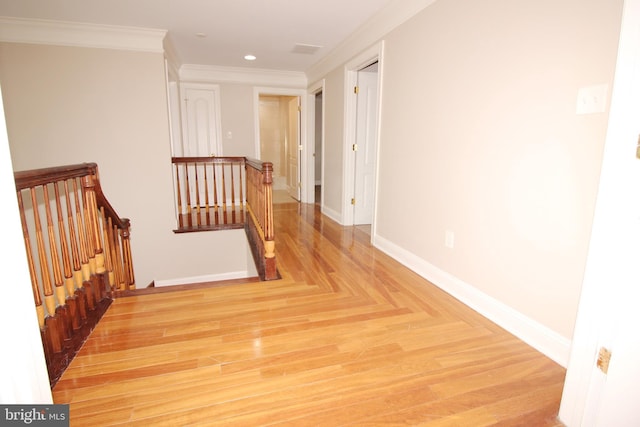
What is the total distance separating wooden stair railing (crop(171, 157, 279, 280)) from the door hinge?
2.11 m

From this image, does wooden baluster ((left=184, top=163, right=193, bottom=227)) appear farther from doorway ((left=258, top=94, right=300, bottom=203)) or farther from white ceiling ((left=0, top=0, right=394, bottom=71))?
doorway ((left=258, top=94, right=300, bottom=203))

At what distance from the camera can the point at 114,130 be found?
404 cm

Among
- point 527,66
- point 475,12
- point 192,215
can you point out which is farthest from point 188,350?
point 192,215

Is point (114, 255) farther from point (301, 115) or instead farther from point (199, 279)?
point (301, 115)

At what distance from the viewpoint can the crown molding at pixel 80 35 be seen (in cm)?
360

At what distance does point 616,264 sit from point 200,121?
5.89 meters

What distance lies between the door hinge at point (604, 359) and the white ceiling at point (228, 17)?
3.18 m

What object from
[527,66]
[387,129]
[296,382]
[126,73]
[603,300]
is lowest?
[296,382]

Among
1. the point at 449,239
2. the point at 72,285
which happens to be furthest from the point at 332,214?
the point at 72,285

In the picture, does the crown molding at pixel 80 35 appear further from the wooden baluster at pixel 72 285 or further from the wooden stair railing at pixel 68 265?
the wooden baluster at pixel 72 285

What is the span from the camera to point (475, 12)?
7.23 ft

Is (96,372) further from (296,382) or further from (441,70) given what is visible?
(441,70)

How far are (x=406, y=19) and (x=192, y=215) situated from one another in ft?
12.9

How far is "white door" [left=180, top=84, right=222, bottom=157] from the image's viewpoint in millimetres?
5617
